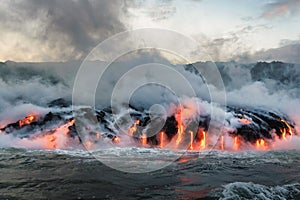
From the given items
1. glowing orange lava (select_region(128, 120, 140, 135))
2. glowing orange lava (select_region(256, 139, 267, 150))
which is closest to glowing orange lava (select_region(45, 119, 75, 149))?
glowing orange lava (select_region(128, 120, 140, 135))

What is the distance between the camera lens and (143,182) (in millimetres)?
23703

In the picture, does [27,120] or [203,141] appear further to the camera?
[203,141]

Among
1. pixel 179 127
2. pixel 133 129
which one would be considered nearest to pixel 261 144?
pixel 179 127

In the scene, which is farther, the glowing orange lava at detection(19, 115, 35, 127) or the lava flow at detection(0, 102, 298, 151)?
the glowing orange lava at detection(19, 115, 35, 127)

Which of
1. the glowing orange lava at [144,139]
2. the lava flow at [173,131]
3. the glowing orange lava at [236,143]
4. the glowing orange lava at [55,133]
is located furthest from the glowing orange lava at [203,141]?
the glowing orange lava at [55,133]

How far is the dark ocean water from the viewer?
64.4 ft

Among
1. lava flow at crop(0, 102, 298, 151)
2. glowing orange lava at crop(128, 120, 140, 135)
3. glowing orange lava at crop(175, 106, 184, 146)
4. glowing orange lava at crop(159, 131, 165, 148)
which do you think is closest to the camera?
lava flow at crop(0, 102, 298, 151)

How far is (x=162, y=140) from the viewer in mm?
64375

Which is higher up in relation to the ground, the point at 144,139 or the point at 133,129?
the point at 133,129

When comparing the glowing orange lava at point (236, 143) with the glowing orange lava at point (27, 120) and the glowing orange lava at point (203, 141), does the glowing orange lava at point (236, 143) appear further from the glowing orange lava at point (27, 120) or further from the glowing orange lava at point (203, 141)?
the glowing orange lava at point (27, 120)

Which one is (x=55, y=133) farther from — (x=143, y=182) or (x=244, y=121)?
(x=244, y=121)

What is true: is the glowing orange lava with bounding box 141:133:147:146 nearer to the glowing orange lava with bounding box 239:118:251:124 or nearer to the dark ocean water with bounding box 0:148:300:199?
the glowing orange lava with bounding box 239:118:251:124

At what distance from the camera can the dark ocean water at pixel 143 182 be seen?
19625 millimetres

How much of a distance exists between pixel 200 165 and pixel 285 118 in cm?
6398
